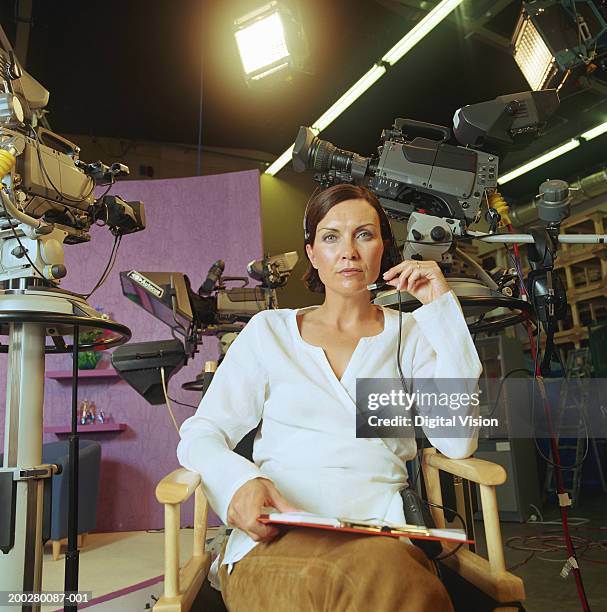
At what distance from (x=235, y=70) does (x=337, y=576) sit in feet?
15.4

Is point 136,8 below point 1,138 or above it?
above

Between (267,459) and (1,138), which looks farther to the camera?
(1,138)

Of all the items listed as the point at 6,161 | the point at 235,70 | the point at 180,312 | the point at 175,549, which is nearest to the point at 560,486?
the point at 175,549

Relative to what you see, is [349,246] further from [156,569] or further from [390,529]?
[156,569]

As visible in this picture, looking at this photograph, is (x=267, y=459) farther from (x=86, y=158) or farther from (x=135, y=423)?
(x=86, y=158)

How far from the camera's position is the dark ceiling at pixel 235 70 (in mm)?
4094

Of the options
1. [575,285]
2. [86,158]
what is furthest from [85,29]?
[575,285]

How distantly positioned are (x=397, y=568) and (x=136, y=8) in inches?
174

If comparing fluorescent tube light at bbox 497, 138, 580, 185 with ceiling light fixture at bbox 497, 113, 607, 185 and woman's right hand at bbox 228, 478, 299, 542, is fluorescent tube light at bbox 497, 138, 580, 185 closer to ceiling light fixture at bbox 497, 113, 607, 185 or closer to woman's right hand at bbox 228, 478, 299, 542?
ceiling light fixture at bbox 497, 113, 607, 185

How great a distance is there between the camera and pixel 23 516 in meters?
1.32

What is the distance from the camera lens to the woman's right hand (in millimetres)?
854

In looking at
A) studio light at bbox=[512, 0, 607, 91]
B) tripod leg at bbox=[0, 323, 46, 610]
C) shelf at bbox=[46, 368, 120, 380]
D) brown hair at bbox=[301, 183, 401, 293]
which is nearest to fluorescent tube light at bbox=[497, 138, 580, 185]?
studio light at bbox=[512, 0, 607, 91]

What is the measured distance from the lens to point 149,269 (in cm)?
379

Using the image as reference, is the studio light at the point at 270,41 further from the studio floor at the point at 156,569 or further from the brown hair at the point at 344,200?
the studio floor at the point at 156,569
